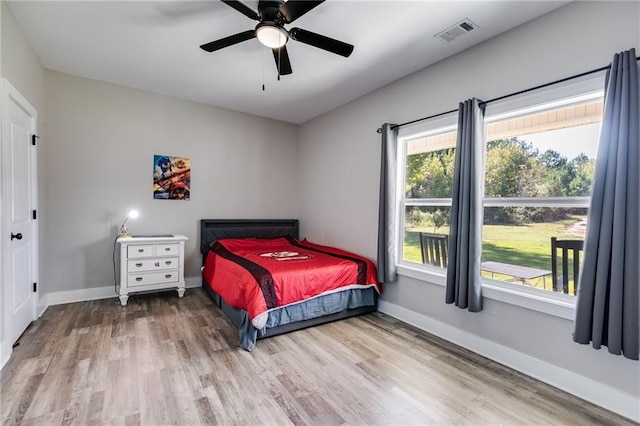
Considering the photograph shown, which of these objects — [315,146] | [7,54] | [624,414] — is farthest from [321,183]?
[624,414]

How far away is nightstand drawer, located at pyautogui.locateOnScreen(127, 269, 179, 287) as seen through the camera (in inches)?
138

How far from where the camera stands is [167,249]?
371 cm

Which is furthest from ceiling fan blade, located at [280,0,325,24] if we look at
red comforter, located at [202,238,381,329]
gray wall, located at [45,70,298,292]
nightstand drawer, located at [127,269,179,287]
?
nightstand drawer, located at [127,269,179,287]

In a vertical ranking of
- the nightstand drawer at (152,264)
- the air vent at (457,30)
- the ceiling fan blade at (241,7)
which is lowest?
the nightstand drawer at (152,264)

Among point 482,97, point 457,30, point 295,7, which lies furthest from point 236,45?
point 482,97

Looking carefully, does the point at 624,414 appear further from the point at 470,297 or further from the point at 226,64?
the point at 226,64

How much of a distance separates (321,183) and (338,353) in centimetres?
Result: 273

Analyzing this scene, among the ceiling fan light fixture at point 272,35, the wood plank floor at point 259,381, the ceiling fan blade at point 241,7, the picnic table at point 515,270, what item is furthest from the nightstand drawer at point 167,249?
the picnic table at point 515,270

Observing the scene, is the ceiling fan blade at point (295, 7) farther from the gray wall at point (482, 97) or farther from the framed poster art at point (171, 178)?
the framed poster art at point (171, 178)

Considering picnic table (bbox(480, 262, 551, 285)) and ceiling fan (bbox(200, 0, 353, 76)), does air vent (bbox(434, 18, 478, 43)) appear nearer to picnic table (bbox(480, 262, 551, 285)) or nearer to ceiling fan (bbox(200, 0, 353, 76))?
ceiling fan (bbox(200, 0, 353, 76))

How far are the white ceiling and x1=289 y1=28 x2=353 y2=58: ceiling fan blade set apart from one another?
266mm

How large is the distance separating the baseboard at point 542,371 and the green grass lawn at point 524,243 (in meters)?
0.58

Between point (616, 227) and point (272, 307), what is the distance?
8.18 feet

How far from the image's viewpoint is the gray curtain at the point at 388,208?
327cm
